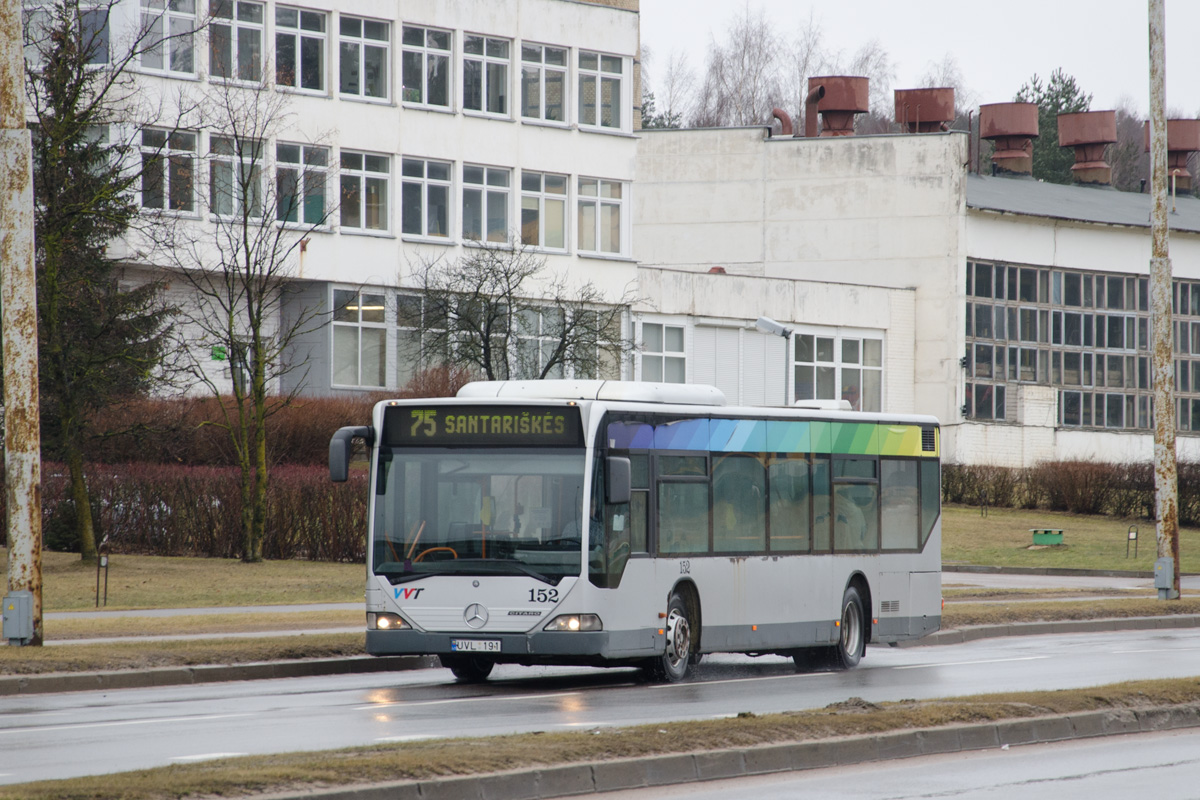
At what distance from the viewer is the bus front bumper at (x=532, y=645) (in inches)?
646

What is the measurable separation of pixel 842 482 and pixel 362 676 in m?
5.66

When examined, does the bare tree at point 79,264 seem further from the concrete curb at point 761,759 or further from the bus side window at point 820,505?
the concrete curb at point 761,759

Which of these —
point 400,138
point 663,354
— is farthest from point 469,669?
point 663,354

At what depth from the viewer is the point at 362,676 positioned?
60.7 feet

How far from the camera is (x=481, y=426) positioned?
17.1m

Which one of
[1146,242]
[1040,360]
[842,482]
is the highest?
[1146,242]

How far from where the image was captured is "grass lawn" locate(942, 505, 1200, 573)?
46.1 meters

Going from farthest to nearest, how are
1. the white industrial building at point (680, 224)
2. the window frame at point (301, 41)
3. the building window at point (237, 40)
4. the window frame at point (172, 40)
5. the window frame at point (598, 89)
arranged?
the window frame at point (598, 89), the white industrial building at point (680, 224), the window frame at point (301, 41), the building window at point (237, 40), the window frame at point (172, 40)

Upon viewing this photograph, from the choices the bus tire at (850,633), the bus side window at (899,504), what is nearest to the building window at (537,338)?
the bus side window at (899,504)

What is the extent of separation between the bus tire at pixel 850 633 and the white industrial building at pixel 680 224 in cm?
2554

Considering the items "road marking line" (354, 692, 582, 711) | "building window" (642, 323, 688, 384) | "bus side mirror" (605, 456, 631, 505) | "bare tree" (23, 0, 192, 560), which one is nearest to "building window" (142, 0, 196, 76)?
"bare tree" (23, 0, 192, 560)

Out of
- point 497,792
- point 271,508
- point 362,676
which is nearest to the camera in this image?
point 497,792

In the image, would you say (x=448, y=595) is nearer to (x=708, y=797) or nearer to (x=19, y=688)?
(x=19, y=688)

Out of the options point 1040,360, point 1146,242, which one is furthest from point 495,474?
point 1146,242
